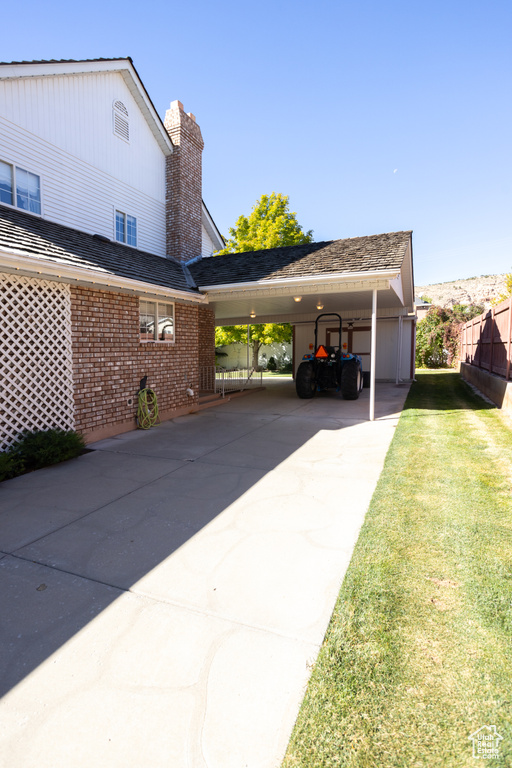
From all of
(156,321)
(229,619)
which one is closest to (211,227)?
(156,321)

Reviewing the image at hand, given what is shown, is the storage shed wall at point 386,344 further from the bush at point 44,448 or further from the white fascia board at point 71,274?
the bush at point 44,448

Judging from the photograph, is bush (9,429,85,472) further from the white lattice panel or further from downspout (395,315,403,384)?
downspout (395,315,403,384)

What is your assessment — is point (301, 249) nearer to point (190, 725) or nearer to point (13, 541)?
point (13, 541)

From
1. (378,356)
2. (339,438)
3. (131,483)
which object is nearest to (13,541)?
(131,483)

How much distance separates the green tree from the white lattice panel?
15.0 metres

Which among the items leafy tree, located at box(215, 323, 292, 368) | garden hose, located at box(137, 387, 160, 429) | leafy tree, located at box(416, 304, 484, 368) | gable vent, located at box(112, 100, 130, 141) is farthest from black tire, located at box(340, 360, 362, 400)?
leafy tree, located at box(416, 304, 484, 368)

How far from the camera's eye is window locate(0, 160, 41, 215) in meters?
7.59

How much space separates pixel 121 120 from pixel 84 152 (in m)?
1.88

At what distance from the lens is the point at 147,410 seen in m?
7.78

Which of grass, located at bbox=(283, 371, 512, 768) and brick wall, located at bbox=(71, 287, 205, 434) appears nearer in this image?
grass, located at bbox=(283, 371, 512, 768)

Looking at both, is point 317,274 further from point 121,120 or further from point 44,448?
point 121,120

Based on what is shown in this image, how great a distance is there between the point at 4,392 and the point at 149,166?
8.49 m

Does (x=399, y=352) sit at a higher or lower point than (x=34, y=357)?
higher

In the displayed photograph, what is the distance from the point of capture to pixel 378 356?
57.6 ft
